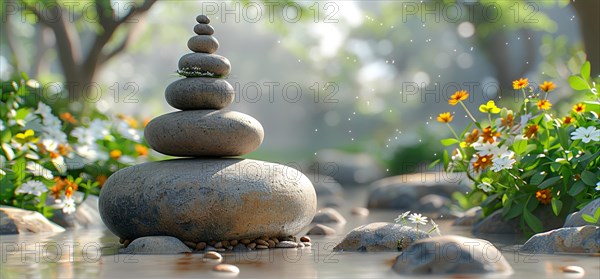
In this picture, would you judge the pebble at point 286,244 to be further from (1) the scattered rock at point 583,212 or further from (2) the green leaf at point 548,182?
(2) the green leaf at point 548,182

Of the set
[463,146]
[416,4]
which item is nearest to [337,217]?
[463,146]

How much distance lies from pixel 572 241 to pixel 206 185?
3.05 m

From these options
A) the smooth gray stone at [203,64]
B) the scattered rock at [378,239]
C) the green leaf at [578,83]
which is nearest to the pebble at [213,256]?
the scattered rock at [378,239]

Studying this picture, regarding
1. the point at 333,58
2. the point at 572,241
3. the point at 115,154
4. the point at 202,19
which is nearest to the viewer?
the point at 572,241

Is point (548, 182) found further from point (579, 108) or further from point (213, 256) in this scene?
point (213, 256)

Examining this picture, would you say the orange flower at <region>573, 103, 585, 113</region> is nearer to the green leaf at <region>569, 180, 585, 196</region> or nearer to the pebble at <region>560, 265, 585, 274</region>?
the green leaf at <region>569, 180, 585, 196</region>

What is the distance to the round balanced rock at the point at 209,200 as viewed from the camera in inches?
288

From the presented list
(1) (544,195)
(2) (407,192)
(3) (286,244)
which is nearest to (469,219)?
(1) (544,195)

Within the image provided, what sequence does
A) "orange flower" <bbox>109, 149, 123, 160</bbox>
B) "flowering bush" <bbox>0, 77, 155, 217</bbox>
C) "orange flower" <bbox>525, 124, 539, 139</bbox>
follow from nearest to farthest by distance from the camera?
1. "orange flower" <bbox>525, 124, 539, 139</bbox>
2. "flowering bush" <bbox>0, 77, 155, 217</bbox>
3. "orange flower" <bbox>109, 149, 123, 160</bbox>

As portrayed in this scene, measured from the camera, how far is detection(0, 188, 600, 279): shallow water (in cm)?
559

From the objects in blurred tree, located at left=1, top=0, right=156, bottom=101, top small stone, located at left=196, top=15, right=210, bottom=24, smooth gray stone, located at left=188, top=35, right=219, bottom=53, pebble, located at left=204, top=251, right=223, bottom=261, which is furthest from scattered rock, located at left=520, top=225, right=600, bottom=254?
blurred tree, located at left=1, top=0, right=156, bottom=101

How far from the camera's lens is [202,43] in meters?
8.17

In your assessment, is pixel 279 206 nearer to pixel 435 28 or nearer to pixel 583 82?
pixel 583 82

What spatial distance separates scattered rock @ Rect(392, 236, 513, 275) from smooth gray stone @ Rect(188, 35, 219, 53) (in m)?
3.20
